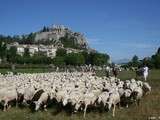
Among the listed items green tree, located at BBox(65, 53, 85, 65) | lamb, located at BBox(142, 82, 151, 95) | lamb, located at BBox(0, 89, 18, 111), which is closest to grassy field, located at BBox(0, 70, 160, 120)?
lamb, located at BBox(0, 89, 18, 111)

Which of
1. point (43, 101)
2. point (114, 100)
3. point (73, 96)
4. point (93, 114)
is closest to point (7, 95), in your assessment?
point (43, 101)

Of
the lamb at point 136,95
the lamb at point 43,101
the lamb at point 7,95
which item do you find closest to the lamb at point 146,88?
the lamb at point 136,95

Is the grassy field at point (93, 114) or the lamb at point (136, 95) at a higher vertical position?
the lamb at point (136, 95)

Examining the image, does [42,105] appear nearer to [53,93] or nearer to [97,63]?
[53,93]

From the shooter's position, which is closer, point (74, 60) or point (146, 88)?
point (146, 88)

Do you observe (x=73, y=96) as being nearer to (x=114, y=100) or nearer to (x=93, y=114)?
(x=93, y=114)

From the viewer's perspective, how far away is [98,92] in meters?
28.7

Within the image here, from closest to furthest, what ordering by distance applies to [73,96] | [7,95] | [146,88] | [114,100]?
[73,96] < [114,100] < [7,95] < [146,88]

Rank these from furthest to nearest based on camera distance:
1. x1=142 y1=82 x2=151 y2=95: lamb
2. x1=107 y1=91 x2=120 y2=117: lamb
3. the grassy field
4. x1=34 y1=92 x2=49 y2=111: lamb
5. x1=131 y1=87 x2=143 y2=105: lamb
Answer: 1. x1=142 y1=82 x2=151 y2=95: lamb
2. x1=131 y1=87 x2=143 y2=105: lamb
3. x1=34 y1=92 x2=49 y2=111: lamb
4. x1=107 y1=91 x2=120 y2=117: lamb
5. the grassy field

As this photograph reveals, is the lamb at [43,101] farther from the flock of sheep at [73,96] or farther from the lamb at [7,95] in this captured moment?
the lamb at [7,95]

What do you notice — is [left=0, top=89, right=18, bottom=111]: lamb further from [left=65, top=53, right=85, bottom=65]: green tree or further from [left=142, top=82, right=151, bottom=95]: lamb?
[left=65, top=53, right=85, bottom=65]: green tree

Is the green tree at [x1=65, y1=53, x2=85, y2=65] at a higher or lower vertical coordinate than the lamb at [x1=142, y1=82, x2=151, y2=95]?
higher

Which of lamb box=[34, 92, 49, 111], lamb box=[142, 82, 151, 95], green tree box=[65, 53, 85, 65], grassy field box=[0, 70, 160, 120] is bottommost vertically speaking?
grassy field box=[0, 70, 160, 120]

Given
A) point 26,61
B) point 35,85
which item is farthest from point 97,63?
point 35,85
